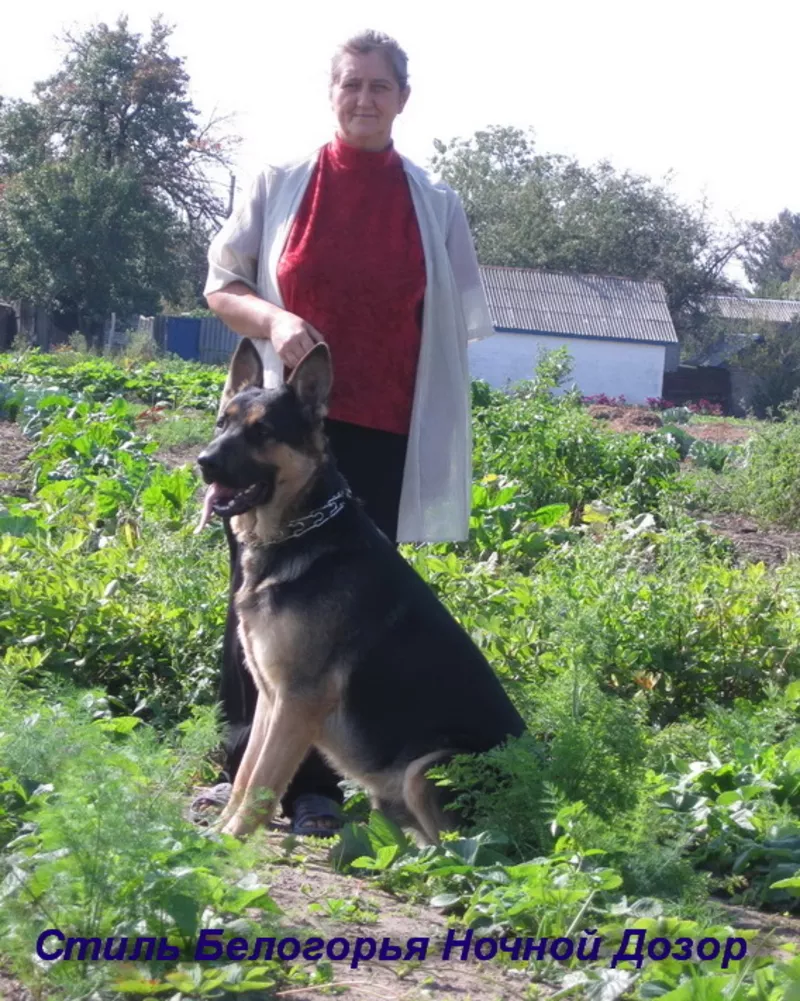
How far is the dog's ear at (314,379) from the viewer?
422 centimetres

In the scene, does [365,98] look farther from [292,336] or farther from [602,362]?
[602,362]

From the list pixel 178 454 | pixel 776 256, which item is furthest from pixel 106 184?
pixel 776 256

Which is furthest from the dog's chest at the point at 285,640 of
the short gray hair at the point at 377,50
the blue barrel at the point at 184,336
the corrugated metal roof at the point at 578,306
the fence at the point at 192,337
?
the corrugated metal roof at the point at 578,306

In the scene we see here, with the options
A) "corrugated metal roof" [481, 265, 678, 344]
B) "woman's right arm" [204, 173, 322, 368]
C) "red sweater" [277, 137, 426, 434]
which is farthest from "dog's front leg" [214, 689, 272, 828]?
"corrugated metal roof" [481, 265, 678, 344]

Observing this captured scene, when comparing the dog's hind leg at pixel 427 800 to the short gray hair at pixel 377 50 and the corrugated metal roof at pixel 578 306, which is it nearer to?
the short gray hair at pixel 377 50

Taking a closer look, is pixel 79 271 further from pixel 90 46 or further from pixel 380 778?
pixel 380 778

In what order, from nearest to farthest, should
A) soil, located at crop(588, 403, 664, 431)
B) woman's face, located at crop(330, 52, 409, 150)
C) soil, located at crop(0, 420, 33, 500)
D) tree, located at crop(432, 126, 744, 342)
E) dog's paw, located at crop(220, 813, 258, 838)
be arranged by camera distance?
dog's paw, located at crop(220, 813, 258, 838), woman's face, located at crop(330, 52, 409, 150), soil, located at crop(0, 420, 33, 500), soil, located at crop(588, 403, 664, 431), tree, located at crop(432, 126, 744, 342)

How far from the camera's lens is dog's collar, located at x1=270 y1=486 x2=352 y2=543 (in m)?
4.30

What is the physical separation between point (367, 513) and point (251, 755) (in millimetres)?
1022

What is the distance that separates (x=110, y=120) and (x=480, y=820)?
47.8m

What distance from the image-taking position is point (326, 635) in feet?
13.8

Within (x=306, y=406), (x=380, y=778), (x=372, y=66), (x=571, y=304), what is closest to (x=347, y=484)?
(x=306, y=406)

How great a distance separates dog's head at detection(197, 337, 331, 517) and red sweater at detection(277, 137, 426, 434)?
0.33 m

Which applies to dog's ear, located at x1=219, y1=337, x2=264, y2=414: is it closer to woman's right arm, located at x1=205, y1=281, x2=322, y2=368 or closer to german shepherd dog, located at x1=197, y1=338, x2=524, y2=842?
woman's right arm, located at x1=205, y1=281, x2=322, y2=368
